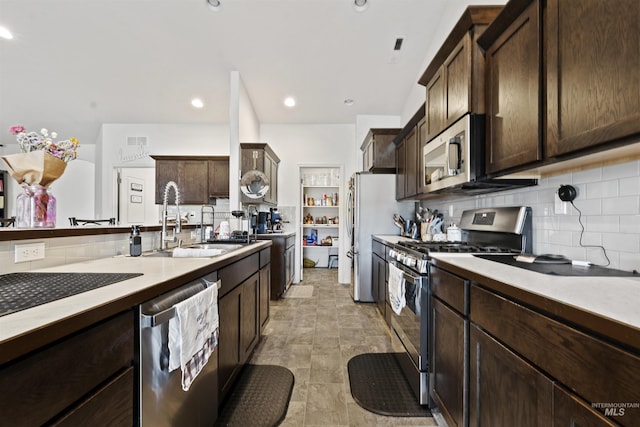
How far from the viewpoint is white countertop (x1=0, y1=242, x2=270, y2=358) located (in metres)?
0.59

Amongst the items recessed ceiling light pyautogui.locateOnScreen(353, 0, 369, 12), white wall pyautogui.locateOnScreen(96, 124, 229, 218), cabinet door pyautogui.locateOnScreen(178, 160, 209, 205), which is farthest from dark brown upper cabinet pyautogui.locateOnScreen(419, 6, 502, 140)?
white wall pyautogui.locateOnScreen(96, 124, 229, 218)

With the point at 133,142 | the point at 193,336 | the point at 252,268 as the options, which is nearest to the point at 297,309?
the point at 252,268

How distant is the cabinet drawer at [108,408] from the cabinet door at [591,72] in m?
1.70

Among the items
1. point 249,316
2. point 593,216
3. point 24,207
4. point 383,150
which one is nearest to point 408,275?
point 593,216

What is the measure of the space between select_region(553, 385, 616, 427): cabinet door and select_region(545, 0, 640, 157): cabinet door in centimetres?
80

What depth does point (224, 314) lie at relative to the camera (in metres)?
1.56

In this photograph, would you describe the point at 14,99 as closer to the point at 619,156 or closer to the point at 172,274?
the point at 172,274

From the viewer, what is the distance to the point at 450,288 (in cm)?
141

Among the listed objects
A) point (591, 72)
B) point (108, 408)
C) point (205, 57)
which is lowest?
point (108, 408)

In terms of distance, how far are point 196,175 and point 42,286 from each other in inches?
167

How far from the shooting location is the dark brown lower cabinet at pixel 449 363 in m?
1.27

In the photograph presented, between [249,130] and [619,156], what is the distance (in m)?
4.17

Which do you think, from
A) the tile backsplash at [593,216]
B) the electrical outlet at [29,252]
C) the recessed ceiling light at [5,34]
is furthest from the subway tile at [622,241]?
the recessed ceiling light at [5,34]

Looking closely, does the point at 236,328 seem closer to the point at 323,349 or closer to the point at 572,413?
the point at 323,349
